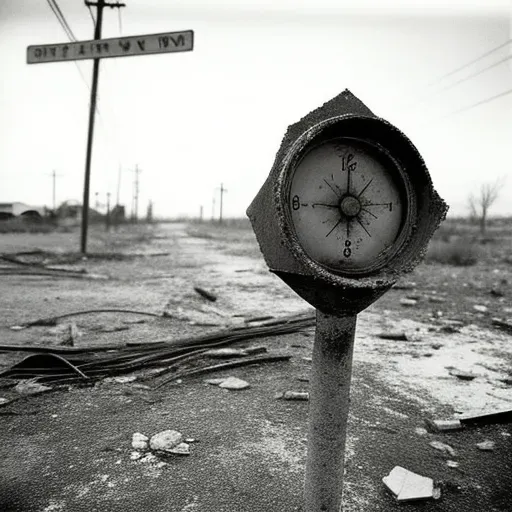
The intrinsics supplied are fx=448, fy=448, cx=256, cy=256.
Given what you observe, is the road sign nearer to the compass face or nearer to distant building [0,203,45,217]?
the compass face

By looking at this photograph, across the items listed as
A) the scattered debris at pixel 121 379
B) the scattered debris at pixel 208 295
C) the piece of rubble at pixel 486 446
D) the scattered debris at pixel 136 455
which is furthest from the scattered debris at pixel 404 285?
the scattered debris at pixel 136 455

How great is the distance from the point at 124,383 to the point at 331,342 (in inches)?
94.9

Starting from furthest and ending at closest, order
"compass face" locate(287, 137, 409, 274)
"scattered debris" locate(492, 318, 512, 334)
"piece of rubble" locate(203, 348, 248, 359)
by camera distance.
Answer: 1. "scattered debris" locate(492, 318, 512, 334)
2. "piece of rubble" locate(203, 348, 248, 359)
3. "compass face" locate(287, 137, 409, 274)

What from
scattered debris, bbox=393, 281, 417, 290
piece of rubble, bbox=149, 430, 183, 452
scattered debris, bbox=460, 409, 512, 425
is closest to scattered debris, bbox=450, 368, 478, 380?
scattered debris, bbox=460, 409, 512, 425

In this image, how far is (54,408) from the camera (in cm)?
312

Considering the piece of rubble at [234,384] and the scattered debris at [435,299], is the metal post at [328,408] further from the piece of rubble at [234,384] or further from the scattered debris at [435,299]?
the scattered debris at [435,299]

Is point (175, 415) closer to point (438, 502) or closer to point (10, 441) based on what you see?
point (10, 441)

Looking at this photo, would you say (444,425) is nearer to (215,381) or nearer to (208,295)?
(215,381)

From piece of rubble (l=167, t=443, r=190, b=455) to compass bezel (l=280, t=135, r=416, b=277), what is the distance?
161 cm

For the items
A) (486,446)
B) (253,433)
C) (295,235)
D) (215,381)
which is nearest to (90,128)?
(215,381)

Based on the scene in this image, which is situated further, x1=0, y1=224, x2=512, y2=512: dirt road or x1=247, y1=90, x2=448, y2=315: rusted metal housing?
x1=0, y1=224, x2=512, y2=512: dirt road

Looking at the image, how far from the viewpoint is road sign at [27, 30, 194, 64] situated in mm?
6254

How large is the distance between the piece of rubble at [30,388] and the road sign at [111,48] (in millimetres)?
4767

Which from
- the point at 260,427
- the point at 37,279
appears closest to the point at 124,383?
the point at 260,427
